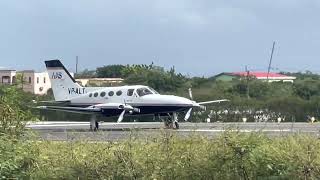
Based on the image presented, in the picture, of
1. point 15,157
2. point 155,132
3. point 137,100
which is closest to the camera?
point 15,157

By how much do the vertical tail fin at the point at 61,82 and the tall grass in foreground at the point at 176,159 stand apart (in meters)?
24.2

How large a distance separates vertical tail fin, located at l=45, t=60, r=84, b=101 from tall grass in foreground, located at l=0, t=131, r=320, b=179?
953 inches

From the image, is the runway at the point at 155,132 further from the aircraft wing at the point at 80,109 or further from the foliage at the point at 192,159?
the aircraft wing at the point at 80,109

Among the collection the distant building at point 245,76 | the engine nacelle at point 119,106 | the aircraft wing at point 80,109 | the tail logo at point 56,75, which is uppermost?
the distant building at point 245,76

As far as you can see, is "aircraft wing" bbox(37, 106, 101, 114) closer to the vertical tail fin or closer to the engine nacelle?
the engine nacelle

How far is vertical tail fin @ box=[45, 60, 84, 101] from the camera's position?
32.8 m

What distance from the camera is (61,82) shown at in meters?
33.6

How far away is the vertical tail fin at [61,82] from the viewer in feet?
108

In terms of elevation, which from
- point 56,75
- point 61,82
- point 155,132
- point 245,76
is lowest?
point 155,132

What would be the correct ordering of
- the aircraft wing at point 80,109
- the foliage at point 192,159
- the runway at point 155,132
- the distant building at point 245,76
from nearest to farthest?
the foliage at point 192,159 < the runway at point 155,132 < the aircraft wing at point 80,109 < the distant building at point 245,76

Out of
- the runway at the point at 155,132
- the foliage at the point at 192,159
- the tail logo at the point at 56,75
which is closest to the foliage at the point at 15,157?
the foliage at the point at 192,159

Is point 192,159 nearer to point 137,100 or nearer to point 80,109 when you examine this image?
point 137,100

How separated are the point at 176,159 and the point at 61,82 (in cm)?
2636

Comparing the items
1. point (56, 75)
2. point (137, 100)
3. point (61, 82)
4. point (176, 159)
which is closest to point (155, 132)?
point (176, 159)
